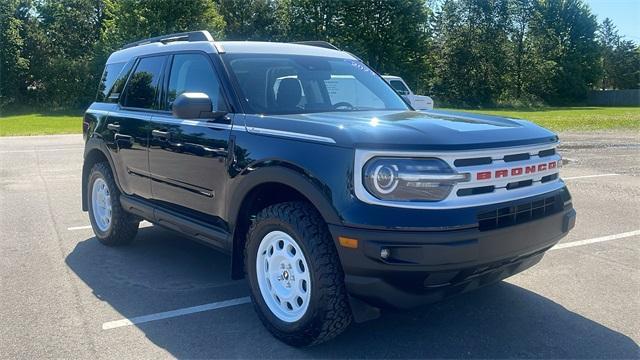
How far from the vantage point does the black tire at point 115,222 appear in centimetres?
600

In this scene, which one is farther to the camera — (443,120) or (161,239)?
(161,239)

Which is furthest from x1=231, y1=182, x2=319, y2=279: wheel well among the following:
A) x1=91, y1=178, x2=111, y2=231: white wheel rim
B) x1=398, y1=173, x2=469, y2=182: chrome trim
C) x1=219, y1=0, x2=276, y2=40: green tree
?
x1=219, y1=0, x2=276, y2=40: green tree

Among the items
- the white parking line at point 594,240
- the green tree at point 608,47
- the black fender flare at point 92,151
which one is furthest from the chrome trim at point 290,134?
the green tree at point 608,47

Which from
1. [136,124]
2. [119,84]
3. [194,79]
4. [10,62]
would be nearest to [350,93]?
[194,79]

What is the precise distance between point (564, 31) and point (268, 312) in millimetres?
70178

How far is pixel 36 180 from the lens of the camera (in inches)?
429

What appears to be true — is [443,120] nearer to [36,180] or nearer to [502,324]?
[502,324]

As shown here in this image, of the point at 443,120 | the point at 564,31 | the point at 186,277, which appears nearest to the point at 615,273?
the point at 443,120

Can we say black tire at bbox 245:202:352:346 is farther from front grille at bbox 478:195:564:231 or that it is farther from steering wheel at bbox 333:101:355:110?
steering wheel at bbox 333:101:355:110

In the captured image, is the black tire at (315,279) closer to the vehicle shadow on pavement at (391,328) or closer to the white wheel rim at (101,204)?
the vehicle shadow on pavement at (391,328)

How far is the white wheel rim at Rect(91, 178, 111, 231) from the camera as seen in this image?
20.4 feet

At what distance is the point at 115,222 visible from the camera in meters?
6.02

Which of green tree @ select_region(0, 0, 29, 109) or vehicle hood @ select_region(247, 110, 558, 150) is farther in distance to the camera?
green tree @ select_region(0, 0, 29, 109)

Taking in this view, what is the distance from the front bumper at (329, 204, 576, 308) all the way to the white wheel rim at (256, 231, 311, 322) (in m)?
0.42
